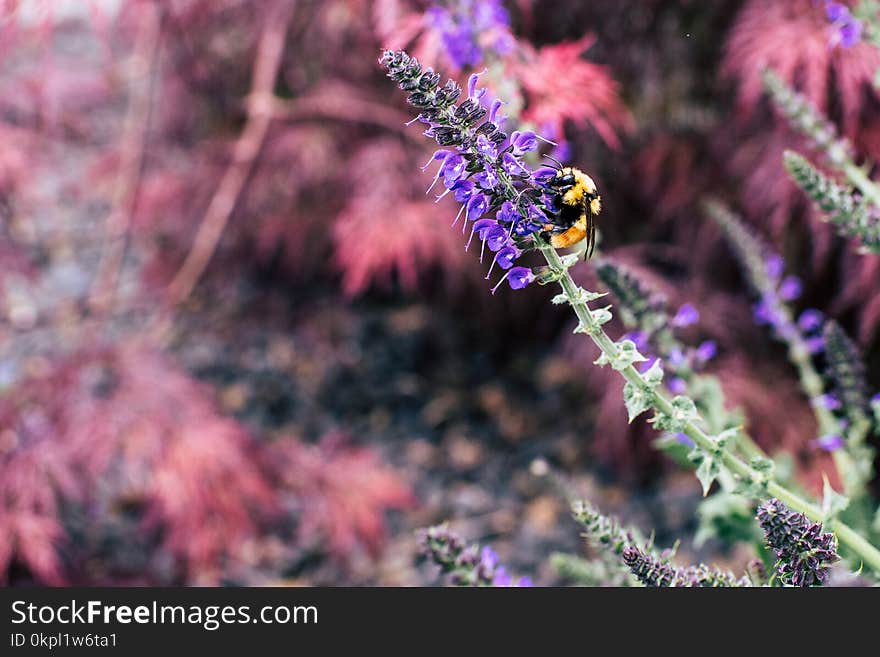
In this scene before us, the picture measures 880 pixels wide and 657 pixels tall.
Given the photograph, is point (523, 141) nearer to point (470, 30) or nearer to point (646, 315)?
point (646, 315)

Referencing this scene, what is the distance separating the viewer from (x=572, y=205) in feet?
4.14

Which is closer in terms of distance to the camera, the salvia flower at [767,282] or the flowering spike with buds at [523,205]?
the flowering spike with buds at [523,205]

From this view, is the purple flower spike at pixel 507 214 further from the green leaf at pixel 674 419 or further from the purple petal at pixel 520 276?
the green leaf at pixel 674 419

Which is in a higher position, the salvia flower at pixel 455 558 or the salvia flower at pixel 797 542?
the salvia flower at pixel 455 558

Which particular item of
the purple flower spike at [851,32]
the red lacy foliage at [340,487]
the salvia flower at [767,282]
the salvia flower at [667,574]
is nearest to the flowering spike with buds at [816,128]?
the purple flower spike at [851,32]

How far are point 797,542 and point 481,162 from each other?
2.05 ft

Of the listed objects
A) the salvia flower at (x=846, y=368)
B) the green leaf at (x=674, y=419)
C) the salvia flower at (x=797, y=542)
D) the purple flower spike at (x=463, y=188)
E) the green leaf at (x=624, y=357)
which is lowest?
the salvia flower at (x=797, y=542)

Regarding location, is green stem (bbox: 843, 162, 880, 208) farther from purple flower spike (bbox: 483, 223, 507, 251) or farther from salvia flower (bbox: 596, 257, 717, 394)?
purple flower spike (bbox: 483, 223, 507, 251)

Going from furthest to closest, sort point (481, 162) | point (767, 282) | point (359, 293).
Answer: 1. point (359, 293)
2. point (767, 282)
3. point (481, 162)

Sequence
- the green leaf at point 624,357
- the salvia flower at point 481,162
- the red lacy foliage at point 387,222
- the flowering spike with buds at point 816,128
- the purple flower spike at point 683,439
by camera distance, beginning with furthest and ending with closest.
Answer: the red lacy foliage at point 387,222 → the flowering spike with buds at point 816,128 → the purple flower spike at point 683,439 → the green leaf at point 624,357 → the salvia flower at point 481,162

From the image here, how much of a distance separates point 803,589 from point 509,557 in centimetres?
229

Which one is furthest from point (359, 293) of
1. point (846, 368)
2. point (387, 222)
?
point (846, 368)

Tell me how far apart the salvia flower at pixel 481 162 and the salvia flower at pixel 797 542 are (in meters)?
0.43

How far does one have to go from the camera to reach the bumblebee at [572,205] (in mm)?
1254
